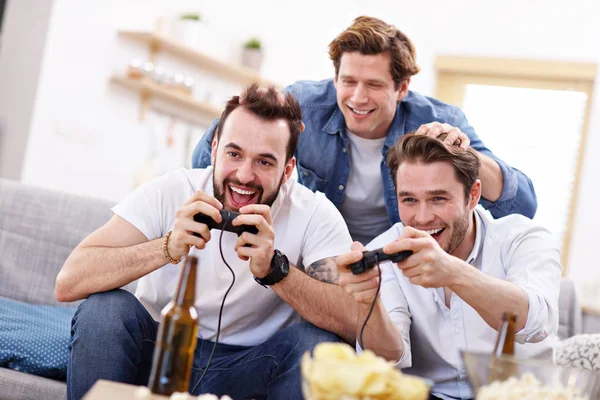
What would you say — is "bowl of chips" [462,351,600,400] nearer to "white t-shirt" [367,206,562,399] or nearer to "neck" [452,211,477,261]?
"white t-shirt" [367,206,562,399]

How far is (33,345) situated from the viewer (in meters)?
1.99

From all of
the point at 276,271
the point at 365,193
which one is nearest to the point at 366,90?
the point at 365,193

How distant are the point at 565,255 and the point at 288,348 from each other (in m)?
4.06

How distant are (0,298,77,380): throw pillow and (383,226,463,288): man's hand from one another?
1.01 metres

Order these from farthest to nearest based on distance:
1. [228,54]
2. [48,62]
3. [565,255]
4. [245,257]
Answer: [565,255], [228,54], [48,62], [245,257]

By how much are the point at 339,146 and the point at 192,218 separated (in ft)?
3.03

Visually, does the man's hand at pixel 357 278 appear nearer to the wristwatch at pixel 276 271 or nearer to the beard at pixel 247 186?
the wristwatch at pixel 276 271

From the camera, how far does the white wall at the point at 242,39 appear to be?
3.79 metres

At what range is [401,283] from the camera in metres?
2.04

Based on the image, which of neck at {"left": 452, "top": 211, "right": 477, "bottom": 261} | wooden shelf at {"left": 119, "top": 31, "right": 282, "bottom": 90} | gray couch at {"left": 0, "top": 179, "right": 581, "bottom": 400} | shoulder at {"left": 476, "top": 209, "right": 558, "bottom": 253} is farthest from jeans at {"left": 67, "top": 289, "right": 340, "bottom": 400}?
wooden shelf at {"left": 119, "top": 31, "right": 282, "bottom": 90}

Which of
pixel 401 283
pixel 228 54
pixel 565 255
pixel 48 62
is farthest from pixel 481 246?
pixel 565 255

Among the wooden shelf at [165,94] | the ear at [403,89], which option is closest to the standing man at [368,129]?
the ear at [403,89]

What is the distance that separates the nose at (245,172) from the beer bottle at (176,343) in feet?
2.51

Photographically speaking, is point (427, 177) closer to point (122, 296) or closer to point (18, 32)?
point (122, 296)
